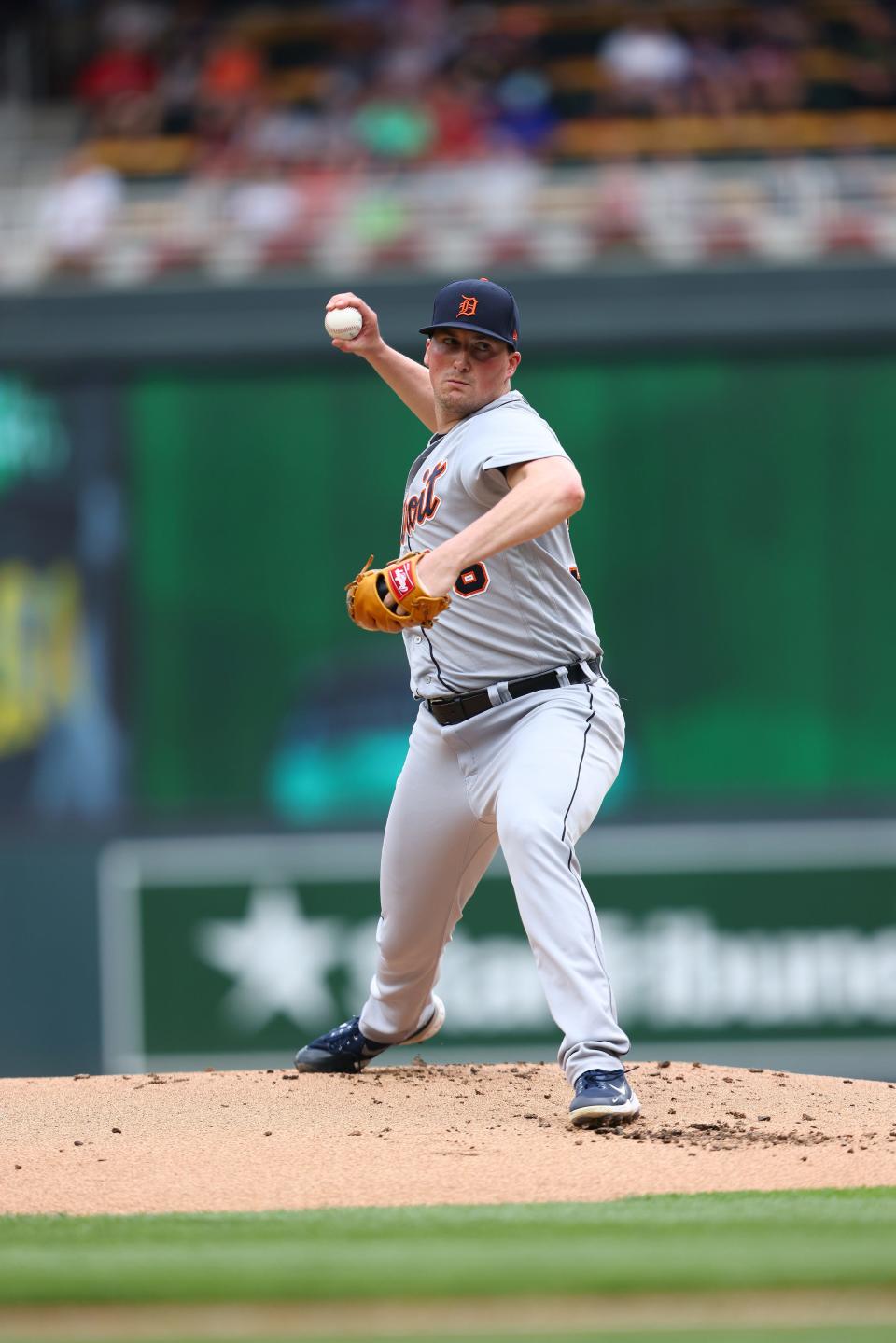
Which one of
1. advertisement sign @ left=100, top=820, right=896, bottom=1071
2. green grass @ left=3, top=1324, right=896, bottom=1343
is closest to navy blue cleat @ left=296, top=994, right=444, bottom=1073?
green grass @ left=3, top=1324, right=896, bottom=1343

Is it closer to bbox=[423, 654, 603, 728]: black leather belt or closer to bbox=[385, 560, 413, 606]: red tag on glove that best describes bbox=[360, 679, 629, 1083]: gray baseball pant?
bbox=[423, 654, 603, 728]: black leather belt

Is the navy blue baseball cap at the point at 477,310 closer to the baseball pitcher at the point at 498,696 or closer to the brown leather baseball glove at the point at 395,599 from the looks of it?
the baseball pitcher at the point at 498,696

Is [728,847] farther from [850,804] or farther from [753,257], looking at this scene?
[753,257]

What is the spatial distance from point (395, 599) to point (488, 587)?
44cm

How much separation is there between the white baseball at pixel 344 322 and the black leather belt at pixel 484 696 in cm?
98

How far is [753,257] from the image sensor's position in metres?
10.9

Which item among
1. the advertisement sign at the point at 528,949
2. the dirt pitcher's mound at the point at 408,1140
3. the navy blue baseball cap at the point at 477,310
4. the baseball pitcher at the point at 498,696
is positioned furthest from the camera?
the advertisement sign at the point at 528,949

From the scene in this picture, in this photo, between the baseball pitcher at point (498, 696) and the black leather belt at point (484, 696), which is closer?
the baseball pitcher at point (498, 696)

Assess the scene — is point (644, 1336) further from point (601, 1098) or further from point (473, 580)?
point (473, 580)

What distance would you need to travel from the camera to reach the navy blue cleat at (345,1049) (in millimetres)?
5203

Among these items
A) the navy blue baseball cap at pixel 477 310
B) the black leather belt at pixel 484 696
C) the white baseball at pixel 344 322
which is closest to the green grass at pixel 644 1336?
the black leather belt at pixel 484 696

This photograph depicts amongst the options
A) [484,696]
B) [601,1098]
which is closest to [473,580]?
[484,696]

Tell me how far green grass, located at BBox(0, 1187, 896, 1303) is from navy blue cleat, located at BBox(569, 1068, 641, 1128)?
45cm

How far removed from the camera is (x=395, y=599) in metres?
4.22
